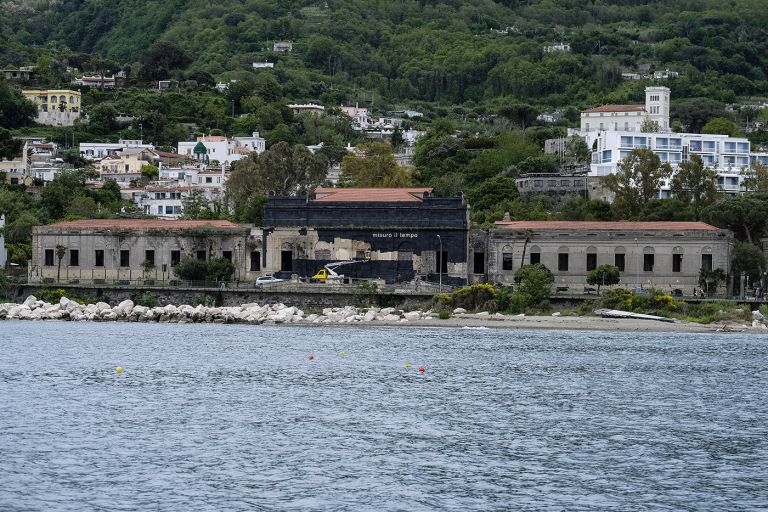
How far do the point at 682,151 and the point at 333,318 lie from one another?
63987 millimetres

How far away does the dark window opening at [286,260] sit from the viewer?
7406 cm

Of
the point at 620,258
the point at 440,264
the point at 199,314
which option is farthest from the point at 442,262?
the point at 199,314

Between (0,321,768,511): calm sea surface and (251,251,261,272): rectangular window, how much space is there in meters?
22.6

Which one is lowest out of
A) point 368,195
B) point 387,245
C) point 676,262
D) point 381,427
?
point 381,427

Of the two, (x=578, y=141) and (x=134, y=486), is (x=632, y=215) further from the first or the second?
(x=134, y=486)

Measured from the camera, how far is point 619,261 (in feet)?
234

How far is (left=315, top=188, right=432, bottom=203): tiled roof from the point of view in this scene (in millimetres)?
74188

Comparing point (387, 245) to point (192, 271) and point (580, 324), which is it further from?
point (580, 324)

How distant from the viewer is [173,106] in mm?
154375

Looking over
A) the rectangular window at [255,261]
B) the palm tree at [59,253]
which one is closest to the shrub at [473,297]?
the rectangular window at [255,261]

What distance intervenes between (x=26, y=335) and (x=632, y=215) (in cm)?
4344

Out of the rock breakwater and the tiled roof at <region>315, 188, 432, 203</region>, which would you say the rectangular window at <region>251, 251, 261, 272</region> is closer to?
the tiled roof at <region>315, 188, 432, 203</region>

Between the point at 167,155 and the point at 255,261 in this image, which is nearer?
the point at 255,261

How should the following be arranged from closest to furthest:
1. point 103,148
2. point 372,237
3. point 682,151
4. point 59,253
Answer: point 372,237 < point 59,253 < point 682,151 < point 103,148
